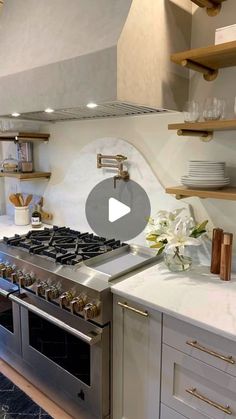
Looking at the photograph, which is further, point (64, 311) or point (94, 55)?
point (64, 311)

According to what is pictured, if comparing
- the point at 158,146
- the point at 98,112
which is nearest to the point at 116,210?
the point at 158,146

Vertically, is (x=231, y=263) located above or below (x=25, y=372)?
above

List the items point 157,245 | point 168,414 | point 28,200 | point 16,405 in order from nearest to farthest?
1. point 168,414
2. point 157,245
3. point 16,405
4. point 28,200

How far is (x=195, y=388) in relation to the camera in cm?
119

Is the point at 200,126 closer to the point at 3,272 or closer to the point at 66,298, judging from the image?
Answer: the point at 66,298

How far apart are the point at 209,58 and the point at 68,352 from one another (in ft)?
5.20

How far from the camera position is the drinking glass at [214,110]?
4.69ft

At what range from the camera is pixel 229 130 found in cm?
154

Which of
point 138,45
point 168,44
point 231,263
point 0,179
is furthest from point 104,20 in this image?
point 0,179

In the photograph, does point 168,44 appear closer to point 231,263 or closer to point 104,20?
point 104,20

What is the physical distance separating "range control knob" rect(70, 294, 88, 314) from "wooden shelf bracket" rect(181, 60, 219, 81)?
1150mm

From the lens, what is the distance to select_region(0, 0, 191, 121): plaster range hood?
1.29 meters

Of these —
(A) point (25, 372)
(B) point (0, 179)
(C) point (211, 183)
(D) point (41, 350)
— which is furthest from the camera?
(B) point (0, 179)

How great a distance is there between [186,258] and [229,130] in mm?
675
